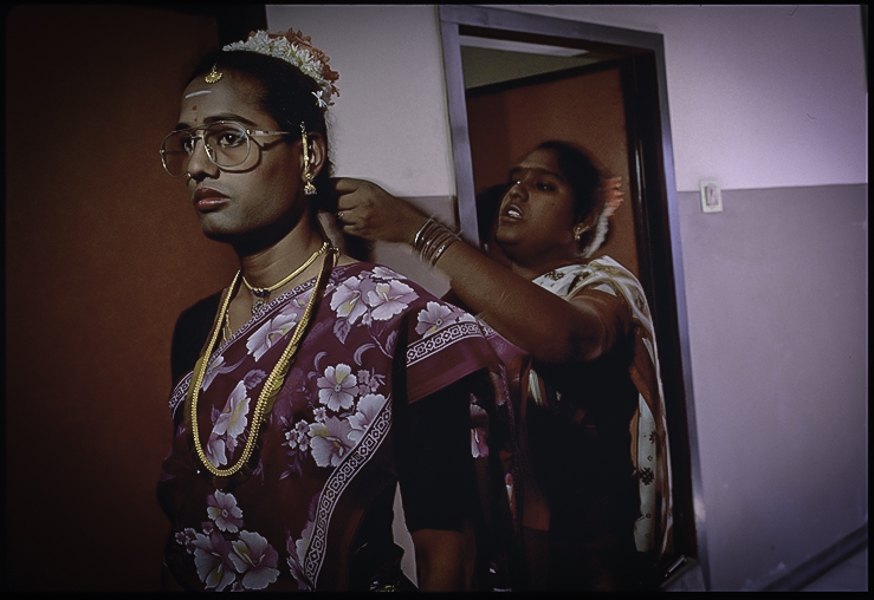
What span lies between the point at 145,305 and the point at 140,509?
15.6 inches

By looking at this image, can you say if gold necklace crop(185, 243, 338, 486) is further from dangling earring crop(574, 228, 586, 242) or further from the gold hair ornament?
dangling earring crop(574, 228, 586, 242)

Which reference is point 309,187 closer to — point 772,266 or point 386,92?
point 386,92

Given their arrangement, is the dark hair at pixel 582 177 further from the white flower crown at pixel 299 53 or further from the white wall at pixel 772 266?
the white flower crown at pixel 299 53

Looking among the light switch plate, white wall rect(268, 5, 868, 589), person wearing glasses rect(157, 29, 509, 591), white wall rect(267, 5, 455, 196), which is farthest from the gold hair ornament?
the light switch plate

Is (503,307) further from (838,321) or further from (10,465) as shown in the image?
(838,321)

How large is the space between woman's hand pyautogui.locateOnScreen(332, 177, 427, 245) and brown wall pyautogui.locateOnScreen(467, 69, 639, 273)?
0.66 feet

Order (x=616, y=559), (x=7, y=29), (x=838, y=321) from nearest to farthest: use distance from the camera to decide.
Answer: (x=7, y=29)
(x=616, y=559)
(x=838, y=321)

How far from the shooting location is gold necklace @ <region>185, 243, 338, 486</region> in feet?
4.32

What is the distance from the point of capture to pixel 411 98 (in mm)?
1505

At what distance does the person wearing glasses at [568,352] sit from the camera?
1.50 m

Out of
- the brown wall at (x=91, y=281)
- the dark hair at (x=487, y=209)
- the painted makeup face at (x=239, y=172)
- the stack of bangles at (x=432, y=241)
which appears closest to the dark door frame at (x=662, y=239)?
the dark hair at (x=487, y=209)

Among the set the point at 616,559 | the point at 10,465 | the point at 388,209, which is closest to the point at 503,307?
the point at 388,209

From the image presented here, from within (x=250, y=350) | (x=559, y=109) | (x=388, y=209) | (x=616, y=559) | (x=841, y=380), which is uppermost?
(x=559, y=109)

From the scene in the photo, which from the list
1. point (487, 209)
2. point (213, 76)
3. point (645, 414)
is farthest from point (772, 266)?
point (213, 76)
